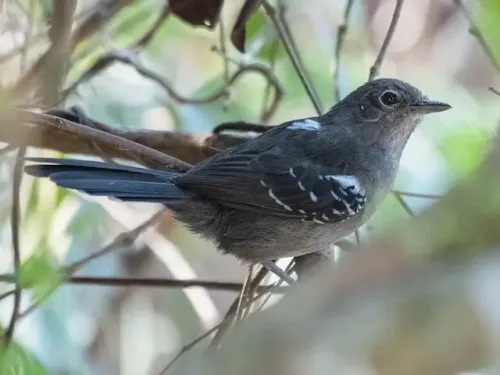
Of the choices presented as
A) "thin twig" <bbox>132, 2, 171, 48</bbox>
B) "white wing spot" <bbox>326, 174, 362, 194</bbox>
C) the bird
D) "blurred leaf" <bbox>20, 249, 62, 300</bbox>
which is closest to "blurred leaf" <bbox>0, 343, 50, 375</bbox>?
"blurred leaf" <bbox>20, 249, 62, 300</bbox>

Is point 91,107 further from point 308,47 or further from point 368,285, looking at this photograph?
point 368,285

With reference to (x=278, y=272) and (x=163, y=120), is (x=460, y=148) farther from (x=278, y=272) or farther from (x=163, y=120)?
(x=163, y=120)

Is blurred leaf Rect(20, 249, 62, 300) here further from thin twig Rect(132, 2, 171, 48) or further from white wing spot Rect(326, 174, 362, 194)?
thin twig Rect(132, 2, 171, 48)

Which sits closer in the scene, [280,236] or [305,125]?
[280,236]

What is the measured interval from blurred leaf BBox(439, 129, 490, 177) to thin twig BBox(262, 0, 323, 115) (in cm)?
54

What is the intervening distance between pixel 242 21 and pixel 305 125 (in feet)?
1.42

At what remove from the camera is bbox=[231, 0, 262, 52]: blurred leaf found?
199 cm

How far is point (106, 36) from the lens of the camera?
2.60 meters

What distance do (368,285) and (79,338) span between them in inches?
110

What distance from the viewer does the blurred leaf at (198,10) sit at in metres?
2.14

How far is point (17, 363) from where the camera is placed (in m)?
1.41

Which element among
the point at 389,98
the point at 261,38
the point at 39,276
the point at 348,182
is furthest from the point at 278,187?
the point at 39,276

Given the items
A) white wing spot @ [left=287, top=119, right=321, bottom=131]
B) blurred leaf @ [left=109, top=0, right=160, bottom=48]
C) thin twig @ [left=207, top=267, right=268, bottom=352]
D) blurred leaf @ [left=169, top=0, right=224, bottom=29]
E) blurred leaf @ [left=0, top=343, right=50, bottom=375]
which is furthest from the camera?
blurred leaf @ [left=109, top=0, right=160, bottom=48]

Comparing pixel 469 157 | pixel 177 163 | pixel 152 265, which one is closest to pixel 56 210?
pixel 177 163
